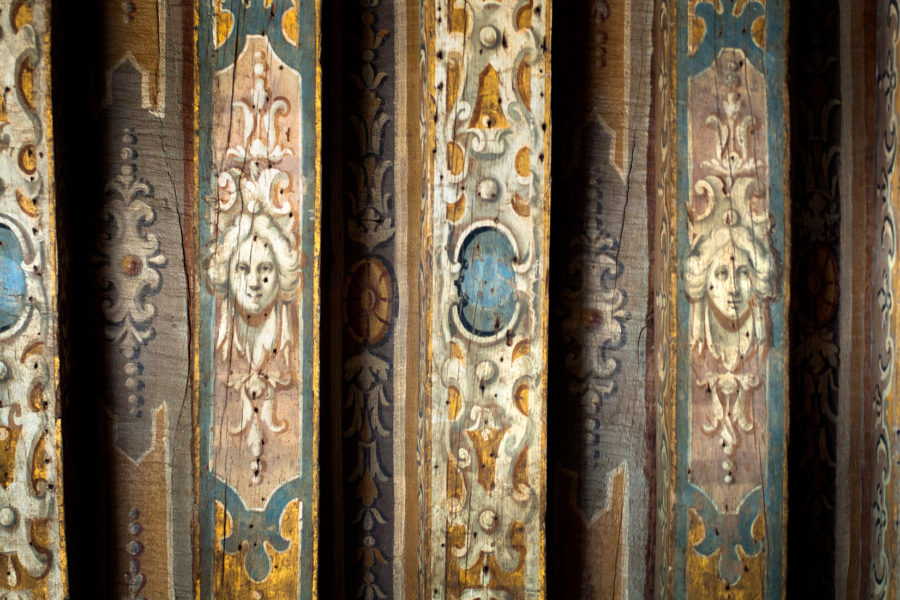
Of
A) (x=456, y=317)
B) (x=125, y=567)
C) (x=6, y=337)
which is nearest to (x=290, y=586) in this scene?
(x=125, y=567)

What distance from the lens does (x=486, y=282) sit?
5.39 ft

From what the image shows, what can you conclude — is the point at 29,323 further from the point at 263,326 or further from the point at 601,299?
the point at 601,299

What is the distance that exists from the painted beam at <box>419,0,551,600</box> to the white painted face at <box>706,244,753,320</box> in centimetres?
44

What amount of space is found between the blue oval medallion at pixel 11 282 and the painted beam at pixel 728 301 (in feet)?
5.45

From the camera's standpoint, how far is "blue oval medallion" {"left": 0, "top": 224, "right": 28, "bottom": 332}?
1.63 m

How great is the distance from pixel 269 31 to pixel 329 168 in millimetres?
371

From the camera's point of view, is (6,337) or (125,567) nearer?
(6,337)

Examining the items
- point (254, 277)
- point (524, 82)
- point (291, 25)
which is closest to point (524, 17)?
point (524, 82)

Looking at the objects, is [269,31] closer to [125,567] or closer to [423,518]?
[423,518]

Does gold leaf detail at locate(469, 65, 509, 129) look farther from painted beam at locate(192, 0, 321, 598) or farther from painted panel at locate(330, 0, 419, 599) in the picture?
painted beam at locate(192, 0, 321, 598)

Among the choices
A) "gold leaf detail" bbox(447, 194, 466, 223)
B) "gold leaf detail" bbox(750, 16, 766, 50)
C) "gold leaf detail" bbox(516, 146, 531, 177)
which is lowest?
"gold leaf detail" bbox(447, 194, 466, 223)

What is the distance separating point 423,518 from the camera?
5.45 feet

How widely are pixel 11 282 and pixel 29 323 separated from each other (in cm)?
11

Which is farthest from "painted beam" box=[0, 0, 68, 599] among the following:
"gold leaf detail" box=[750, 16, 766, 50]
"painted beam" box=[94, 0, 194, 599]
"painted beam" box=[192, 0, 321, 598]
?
"gold leaf detail" box=[750, 16, 766, 50]
